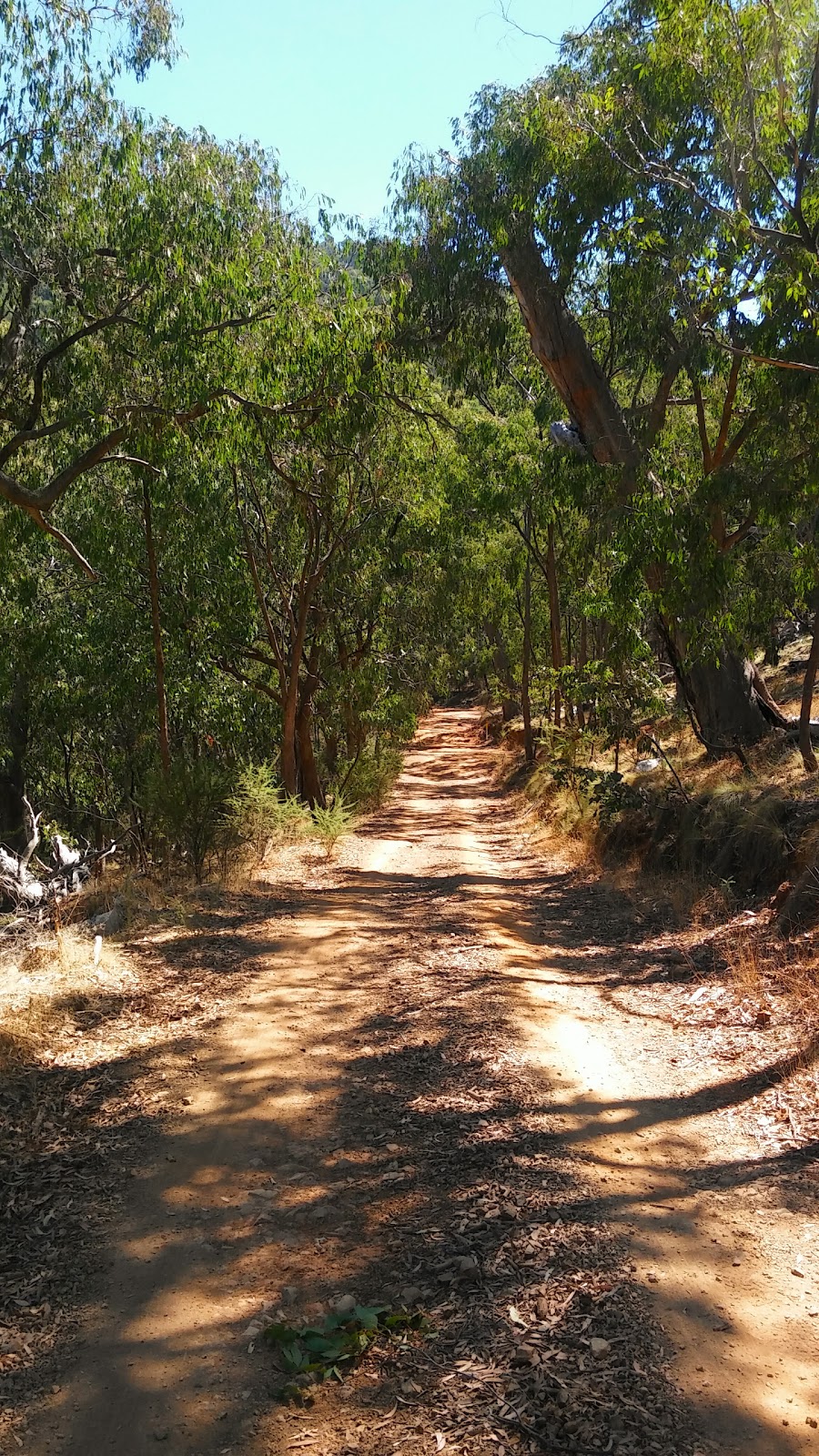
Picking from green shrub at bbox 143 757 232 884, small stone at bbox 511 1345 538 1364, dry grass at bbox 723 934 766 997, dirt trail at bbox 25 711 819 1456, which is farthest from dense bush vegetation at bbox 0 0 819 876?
small stone at bbox 511 1345 538 1364

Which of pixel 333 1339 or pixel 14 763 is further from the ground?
pixel 14 763

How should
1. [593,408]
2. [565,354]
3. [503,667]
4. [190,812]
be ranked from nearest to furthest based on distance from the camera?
[190,812] → [593,408] → [565,354] → [503,667]

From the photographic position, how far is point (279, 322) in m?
9.62

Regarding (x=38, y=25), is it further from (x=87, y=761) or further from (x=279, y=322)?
(x=87, y=761)

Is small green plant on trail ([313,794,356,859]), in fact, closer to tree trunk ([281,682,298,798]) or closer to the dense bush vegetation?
the dense bush vegetation

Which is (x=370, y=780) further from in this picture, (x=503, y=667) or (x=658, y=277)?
(x=503, y=667)

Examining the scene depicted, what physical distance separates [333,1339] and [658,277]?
978cm

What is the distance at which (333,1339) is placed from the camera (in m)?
3.48

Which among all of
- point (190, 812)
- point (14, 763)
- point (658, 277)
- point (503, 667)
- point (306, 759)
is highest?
point (658, 277)

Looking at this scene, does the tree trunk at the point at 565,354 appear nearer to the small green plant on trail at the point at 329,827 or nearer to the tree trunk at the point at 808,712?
the tree trunk at the point at 808,712

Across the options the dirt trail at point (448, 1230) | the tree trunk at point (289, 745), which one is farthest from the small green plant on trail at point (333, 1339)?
the tree trunk at point (289, 745)

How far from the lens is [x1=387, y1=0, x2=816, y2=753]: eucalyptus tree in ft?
29.2

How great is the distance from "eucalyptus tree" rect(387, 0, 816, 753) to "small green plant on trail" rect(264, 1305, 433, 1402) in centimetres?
637

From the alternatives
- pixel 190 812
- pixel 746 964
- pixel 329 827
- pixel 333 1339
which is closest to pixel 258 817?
pixel 190 812
